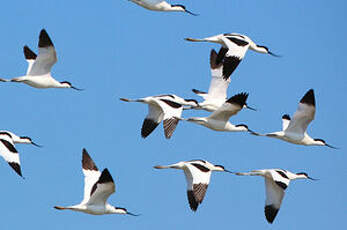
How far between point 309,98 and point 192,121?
237 centimetres

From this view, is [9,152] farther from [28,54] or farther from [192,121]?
[192,121]

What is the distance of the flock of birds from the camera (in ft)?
76.4

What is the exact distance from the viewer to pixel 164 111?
2466 centimetres

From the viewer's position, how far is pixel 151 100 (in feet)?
83.1

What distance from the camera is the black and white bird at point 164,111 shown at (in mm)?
24219

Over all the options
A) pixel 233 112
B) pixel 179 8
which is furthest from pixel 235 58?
pixel 179 8

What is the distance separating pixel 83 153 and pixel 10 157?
5.74 feet

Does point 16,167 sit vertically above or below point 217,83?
below

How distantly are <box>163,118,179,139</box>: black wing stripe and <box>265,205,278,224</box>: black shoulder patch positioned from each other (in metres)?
2.51

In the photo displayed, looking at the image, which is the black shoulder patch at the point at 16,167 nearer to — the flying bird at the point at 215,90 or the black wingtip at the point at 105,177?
the black wingtip at the point at 105,177

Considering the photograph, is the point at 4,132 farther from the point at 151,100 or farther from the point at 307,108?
the point at 307,108

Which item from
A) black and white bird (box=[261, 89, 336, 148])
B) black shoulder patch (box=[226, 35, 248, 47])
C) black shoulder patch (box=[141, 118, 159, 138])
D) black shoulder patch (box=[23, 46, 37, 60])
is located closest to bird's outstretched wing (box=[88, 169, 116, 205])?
black shoulder patch (box=[141, 118, 159, 138])

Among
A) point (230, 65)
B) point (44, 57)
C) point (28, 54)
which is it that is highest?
point (230, 65)

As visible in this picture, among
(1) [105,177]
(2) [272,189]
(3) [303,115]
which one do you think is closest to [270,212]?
(2) [272,189]
